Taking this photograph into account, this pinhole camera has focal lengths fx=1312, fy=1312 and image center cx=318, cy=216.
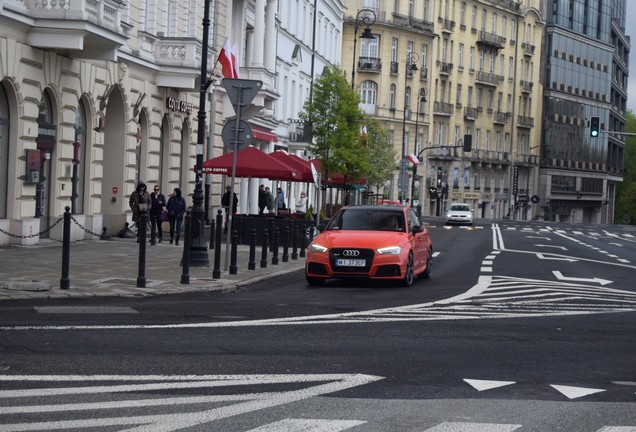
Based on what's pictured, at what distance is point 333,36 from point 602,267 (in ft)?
191

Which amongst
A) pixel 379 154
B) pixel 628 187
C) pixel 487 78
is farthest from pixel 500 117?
pixel 379 154

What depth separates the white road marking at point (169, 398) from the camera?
7.71 metres

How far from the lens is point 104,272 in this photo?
2108 centimetres

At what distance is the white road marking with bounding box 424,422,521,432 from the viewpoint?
7.78 metres

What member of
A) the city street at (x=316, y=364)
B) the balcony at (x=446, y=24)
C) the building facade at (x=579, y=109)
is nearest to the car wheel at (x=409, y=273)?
the city street at (x=316, y=364)

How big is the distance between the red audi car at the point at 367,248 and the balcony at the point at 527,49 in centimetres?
11403

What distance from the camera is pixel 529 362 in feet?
36.9

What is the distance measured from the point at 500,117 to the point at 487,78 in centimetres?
A: 526

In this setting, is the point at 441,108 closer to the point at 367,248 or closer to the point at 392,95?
the point at 392,95

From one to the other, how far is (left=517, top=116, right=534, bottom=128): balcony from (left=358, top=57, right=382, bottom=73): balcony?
25285 millimetres

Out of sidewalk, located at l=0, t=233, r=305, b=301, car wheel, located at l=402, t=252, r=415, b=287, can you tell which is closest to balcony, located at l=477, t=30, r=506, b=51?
sidewalk, located at l=0, t=233, r=305, b=301

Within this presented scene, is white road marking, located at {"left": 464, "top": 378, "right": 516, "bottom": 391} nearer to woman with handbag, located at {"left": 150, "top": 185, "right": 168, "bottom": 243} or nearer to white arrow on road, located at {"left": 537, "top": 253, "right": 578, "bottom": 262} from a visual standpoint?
white arrow on road, located at {"left": 537, "top": 253, "right": 578, "bottom": 262}

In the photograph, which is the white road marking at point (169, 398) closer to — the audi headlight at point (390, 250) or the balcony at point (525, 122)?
the audi headlight at point (390, 250)

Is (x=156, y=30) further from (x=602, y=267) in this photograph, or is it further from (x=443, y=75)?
(x=443, y=75)
